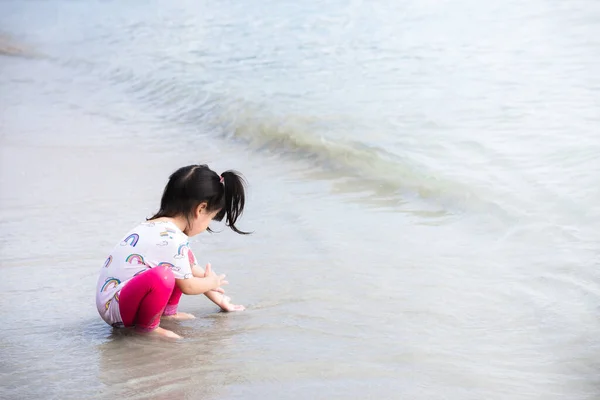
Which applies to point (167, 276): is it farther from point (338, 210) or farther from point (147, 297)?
point (338, 210)

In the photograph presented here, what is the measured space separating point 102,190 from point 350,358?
2.81m

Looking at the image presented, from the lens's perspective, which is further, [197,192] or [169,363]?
[197,192]

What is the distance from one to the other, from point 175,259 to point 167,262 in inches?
1.2

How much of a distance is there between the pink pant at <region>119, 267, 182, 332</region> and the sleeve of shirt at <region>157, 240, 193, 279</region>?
0.26 feet

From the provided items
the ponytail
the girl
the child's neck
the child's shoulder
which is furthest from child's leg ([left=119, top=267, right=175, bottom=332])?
the ponytail

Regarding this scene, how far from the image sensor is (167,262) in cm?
310

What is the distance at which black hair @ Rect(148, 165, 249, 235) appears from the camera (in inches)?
127

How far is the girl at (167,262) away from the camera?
9.84 feet

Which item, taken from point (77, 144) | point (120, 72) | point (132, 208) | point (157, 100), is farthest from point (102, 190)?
point (120, 72)

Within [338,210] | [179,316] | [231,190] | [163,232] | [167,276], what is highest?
[231,190]

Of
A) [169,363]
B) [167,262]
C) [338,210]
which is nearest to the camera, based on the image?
[169,363]

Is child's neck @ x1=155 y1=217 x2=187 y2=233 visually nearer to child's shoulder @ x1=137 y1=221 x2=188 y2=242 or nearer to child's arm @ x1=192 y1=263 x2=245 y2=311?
child's shoulder @ x1=137 y1=221 x2=188 y2=242

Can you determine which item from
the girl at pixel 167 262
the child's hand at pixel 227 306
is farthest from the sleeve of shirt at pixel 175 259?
the child's hand at pixel 227 306

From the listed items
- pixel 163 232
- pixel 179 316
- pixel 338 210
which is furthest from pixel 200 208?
pixel 338 210
